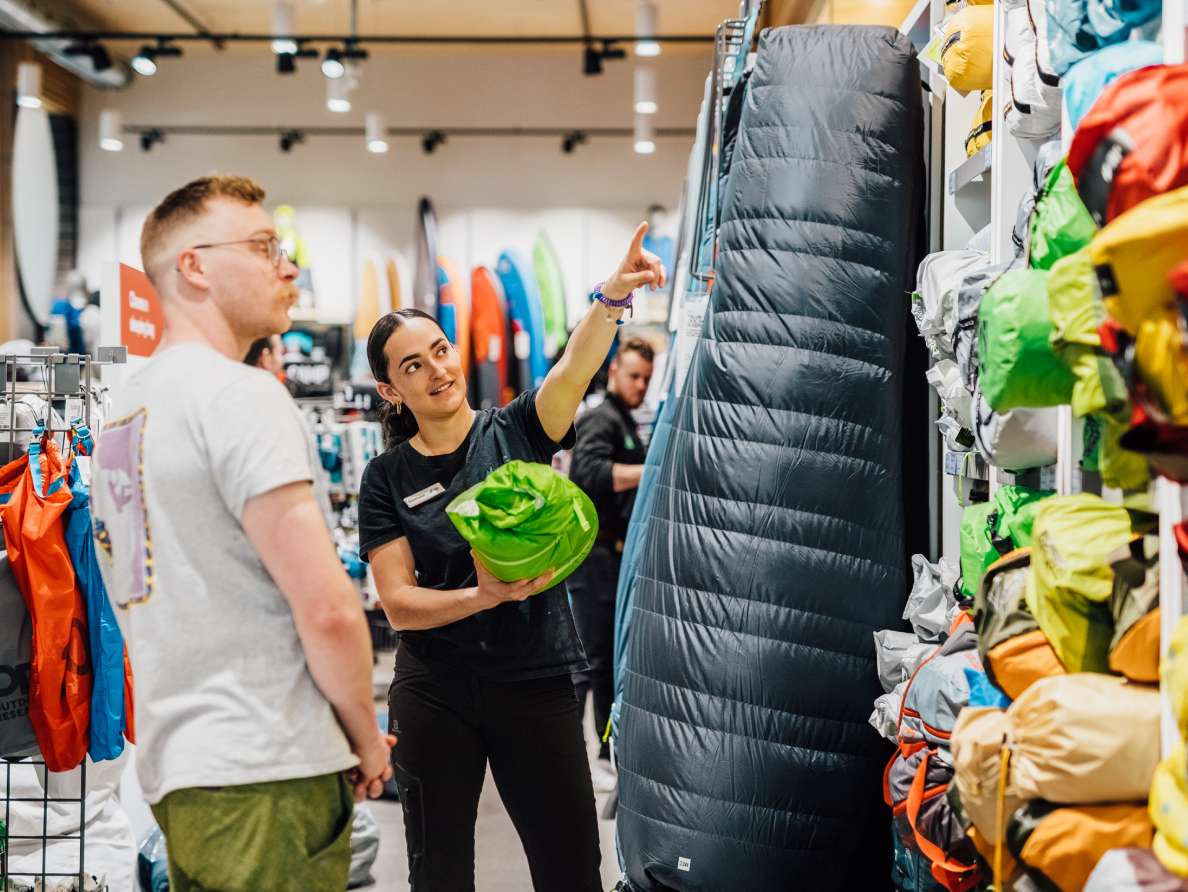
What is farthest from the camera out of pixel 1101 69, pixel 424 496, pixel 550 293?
pixel 550 293

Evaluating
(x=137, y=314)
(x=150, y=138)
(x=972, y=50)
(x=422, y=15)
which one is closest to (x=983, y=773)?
(x=972, y=50)

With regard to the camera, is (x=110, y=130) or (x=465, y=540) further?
(x=110, y=130)

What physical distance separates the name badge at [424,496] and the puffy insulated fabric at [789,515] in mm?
626

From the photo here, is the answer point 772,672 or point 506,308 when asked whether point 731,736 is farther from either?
point 506,308

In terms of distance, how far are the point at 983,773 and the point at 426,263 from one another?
321 inches

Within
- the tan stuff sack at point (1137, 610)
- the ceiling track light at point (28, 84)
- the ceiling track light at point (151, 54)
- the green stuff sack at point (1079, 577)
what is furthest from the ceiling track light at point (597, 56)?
the tan stuff sack at point (1137, 610)

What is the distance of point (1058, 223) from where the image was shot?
150 centimetres

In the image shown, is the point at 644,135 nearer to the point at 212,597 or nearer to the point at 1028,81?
the point at 1028,81

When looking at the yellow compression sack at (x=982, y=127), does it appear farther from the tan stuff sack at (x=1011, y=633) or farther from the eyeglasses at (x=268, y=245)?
the eyeglasses at (x=268, y=245)

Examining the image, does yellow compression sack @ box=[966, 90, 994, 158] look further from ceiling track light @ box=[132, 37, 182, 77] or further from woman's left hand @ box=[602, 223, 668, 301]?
ceiling track light @ box=[132, 37, 182, 77]

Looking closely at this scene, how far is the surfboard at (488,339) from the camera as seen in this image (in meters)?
8.70

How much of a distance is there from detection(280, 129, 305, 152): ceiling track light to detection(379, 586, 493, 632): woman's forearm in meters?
8.14

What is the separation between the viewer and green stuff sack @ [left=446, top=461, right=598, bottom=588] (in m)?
1.99

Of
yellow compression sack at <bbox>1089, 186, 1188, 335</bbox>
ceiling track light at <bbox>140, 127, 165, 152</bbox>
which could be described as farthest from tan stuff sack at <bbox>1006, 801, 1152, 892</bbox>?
ceiling track light at <bbox>140, 127, 165, 152</bbox>
